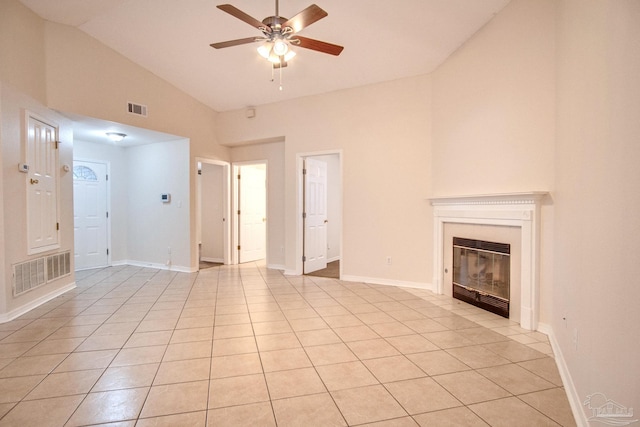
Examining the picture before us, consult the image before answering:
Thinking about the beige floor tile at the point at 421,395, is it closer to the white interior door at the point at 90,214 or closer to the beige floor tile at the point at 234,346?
the beige floor tile at the point at 234,346

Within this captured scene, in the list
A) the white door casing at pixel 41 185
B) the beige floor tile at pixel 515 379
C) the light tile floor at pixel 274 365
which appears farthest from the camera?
the white door casing at pixel 41 185

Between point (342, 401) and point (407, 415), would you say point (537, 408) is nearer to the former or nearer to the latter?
point (407, 415)

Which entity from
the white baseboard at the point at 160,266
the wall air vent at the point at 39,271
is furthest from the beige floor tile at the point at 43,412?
the white baseboard at the point at 160,266

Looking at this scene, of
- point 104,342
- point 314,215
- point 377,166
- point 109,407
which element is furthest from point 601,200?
point 314,215

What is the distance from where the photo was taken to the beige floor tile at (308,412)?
1729 millimetres

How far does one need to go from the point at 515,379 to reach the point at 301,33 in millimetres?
4131

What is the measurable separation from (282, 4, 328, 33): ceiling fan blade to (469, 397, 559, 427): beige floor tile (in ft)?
9.82

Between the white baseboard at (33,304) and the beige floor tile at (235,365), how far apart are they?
2.55 meters

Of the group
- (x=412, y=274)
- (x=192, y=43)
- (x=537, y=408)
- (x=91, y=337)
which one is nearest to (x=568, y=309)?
(x=537, y=408)

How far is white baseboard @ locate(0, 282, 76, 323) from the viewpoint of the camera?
10.8 feet

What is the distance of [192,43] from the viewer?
4305mm

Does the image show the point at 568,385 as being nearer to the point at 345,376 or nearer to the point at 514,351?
the point at 514,351

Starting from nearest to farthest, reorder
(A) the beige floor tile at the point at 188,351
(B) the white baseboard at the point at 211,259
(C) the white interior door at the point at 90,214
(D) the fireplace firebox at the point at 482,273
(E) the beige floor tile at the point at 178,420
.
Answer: (E) the beige floor tile at the point at 178,420 < (A) the beige floor tile at the point at 188,351 < (D) the fireplace firebox at the point at 482,273 < (C) the white interior door at the point at 90,214 < (B) the white baseboard at the point at 211,259

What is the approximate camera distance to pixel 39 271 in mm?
3875
